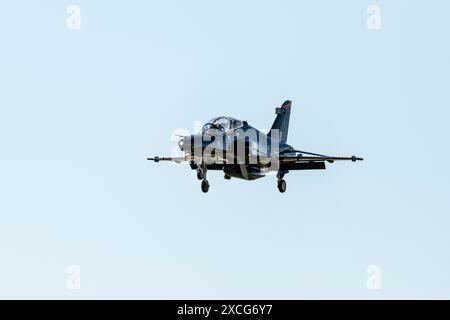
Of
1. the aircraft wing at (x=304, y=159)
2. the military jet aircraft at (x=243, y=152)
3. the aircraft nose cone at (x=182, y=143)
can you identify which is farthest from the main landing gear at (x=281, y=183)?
the aircraft nose cone at (x=182, y=143)

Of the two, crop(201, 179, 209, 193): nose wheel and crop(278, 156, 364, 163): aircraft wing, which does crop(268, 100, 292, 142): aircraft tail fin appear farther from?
crop(201, 179, 209, 193): nose wheel

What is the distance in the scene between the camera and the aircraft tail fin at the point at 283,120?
Result: 6347cm

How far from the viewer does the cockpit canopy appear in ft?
170

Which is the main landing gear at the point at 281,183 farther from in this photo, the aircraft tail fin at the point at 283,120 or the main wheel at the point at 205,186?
the main wheel at the point at 205,186

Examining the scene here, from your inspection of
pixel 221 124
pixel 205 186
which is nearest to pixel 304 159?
pixel 221 124

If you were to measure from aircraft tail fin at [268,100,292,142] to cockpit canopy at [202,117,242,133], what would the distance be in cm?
1023

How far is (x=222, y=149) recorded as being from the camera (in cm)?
5153

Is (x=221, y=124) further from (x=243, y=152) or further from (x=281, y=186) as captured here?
(x=281, y=186)

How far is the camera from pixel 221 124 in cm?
5231
